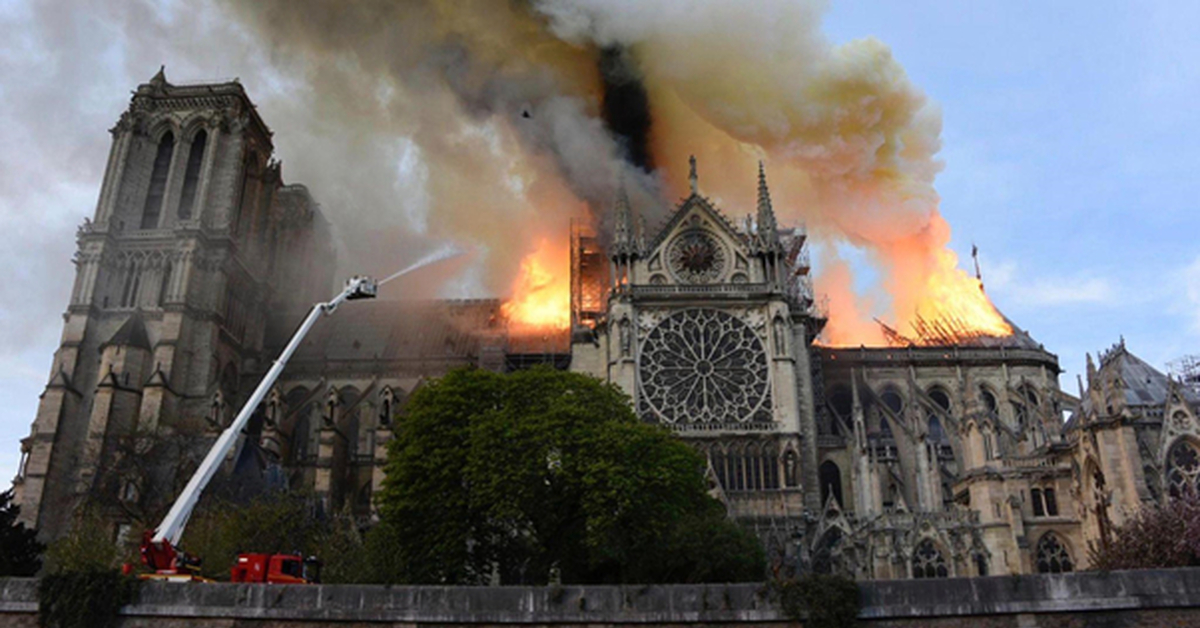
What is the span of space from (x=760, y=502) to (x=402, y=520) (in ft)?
61.4

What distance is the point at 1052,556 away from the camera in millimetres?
35875

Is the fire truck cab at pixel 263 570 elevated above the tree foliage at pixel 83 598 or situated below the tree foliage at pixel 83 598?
above

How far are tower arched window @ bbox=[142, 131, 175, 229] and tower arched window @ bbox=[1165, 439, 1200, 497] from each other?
2095 inches

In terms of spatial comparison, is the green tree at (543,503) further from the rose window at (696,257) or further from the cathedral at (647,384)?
the rose window at (696,257)

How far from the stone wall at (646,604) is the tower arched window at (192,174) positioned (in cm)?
4026

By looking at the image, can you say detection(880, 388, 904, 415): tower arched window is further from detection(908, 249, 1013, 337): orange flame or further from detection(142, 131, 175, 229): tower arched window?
detection(142, 131, 175, 229): tower arched window

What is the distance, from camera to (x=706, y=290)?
45.3 metres

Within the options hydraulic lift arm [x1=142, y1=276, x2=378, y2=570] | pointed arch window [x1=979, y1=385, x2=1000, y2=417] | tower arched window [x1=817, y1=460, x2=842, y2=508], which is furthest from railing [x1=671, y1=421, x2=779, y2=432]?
hydraulic lift arm [x1=142, y1=276, x2=378, y2=570]

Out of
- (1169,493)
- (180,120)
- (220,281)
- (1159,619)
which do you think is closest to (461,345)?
(220,281)

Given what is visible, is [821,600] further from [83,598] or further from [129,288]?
[129,288]

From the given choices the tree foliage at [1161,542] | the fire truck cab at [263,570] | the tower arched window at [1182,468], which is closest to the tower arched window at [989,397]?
the tower arched window at [1182,468]

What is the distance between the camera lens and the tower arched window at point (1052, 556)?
35.5m

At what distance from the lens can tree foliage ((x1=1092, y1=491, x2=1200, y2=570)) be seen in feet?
75.2

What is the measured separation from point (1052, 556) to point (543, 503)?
21983 millimetres
